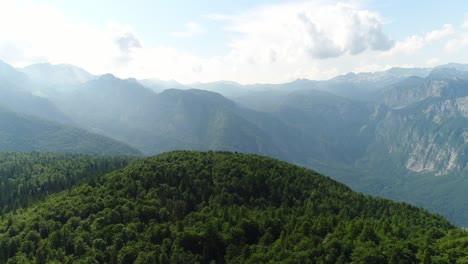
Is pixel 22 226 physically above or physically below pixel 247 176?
below

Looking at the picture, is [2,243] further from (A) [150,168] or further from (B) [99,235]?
(A) [150,168]

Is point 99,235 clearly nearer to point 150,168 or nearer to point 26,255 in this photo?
point 26,255

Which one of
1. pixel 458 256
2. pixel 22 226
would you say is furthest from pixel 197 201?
pixel 458 256

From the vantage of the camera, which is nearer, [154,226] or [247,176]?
[154,226]

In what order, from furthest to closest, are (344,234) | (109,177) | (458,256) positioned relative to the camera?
(109,177)
(344,234)
(458,256)

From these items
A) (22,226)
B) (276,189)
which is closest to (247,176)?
(276,189)

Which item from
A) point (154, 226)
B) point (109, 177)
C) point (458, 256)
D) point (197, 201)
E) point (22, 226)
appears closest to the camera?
point (458, 256)
